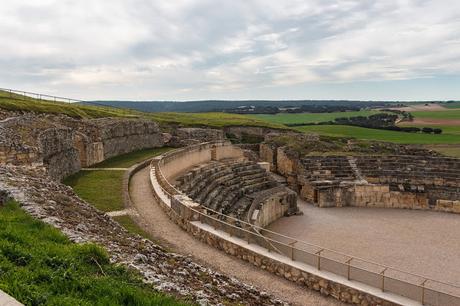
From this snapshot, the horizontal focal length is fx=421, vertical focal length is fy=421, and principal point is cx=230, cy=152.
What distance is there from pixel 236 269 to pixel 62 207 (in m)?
5.36

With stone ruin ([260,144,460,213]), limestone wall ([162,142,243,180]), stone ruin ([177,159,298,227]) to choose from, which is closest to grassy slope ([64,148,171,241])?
limestone wall ([162,142,243,180])

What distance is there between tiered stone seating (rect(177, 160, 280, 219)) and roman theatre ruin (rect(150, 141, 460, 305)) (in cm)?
9

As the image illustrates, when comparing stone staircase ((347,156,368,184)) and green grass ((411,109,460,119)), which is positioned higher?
green grass ((411,109,460,119))

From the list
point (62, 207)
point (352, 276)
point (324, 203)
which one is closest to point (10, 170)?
point (62, 207)

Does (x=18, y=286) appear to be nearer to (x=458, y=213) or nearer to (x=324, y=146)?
(x=458, y=213)

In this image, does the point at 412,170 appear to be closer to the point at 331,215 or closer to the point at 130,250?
the point at 331,215

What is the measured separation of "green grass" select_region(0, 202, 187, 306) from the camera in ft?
20.8

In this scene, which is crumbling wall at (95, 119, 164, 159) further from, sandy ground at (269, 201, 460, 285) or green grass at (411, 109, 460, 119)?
green grass at (411, 109, 460, 119)

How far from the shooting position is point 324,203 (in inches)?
1256

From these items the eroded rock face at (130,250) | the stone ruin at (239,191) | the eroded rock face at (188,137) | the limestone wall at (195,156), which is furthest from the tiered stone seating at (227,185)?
the eroded rock face at (188,137)

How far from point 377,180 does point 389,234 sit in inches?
395

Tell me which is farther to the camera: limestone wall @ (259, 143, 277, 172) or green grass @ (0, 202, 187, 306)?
limestone wall @ (259, 143, 277, 172)

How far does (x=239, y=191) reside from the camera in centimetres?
2644

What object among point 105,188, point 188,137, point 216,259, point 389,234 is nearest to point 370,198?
point 389,234
